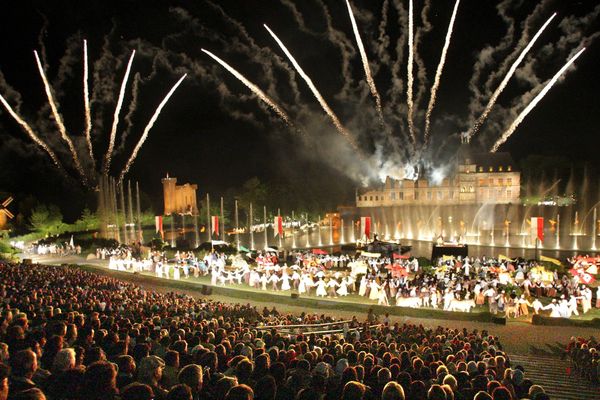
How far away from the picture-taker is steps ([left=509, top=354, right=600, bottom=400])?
9828 millimetres

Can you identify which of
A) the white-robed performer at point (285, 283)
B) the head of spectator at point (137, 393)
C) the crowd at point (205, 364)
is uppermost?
the head of spectator at point (137, 393)

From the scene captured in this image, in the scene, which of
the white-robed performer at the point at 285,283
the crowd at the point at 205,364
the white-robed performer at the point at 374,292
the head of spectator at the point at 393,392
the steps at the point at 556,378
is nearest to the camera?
the crowd at the point at 205,364

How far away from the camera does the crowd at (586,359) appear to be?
1042 centimetres

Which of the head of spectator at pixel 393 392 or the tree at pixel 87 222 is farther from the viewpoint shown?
the tree at pixel 87 222

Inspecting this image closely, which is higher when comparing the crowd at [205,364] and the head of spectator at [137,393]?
the head of spectator at [137,393]

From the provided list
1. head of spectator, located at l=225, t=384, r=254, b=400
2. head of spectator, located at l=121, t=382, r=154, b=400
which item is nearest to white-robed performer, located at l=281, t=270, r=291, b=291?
head of spectator, located at l=225, t=384, r=254, b=400

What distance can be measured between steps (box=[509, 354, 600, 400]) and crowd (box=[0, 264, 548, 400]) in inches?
49.1

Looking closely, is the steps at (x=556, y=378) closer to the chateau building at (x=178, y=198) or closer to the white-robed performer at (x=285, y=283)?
the white-robed performer at (x=285, y=283)

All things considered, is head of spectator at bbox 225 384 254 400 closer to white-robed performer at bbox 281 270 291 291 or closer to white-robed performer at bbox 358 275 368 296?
white-robed performer at bbox 358 275 368 296

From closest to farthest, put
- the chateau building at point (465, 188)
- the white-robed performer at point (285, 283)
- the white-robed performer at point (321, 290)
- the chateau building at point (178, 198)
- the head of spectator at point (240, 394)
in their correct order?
the head of spectator at point (240, 394)
the white-robed performer at point (321, 290)
the white-robed performer at point (285, 283)
the chateau building at point (465, 188)
the chateau building at point (178, 198)

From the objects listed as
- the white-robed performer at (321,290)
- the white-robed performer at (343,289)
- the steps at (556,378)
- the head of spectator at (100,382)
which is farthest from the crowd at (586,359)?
the white-robed performer at (321,290)

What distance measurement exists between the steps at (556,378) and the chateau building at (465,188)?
234 feet

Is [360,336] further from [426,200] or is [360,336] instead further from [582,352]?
[426,200]

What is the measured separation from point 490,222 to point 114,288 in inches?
2398
